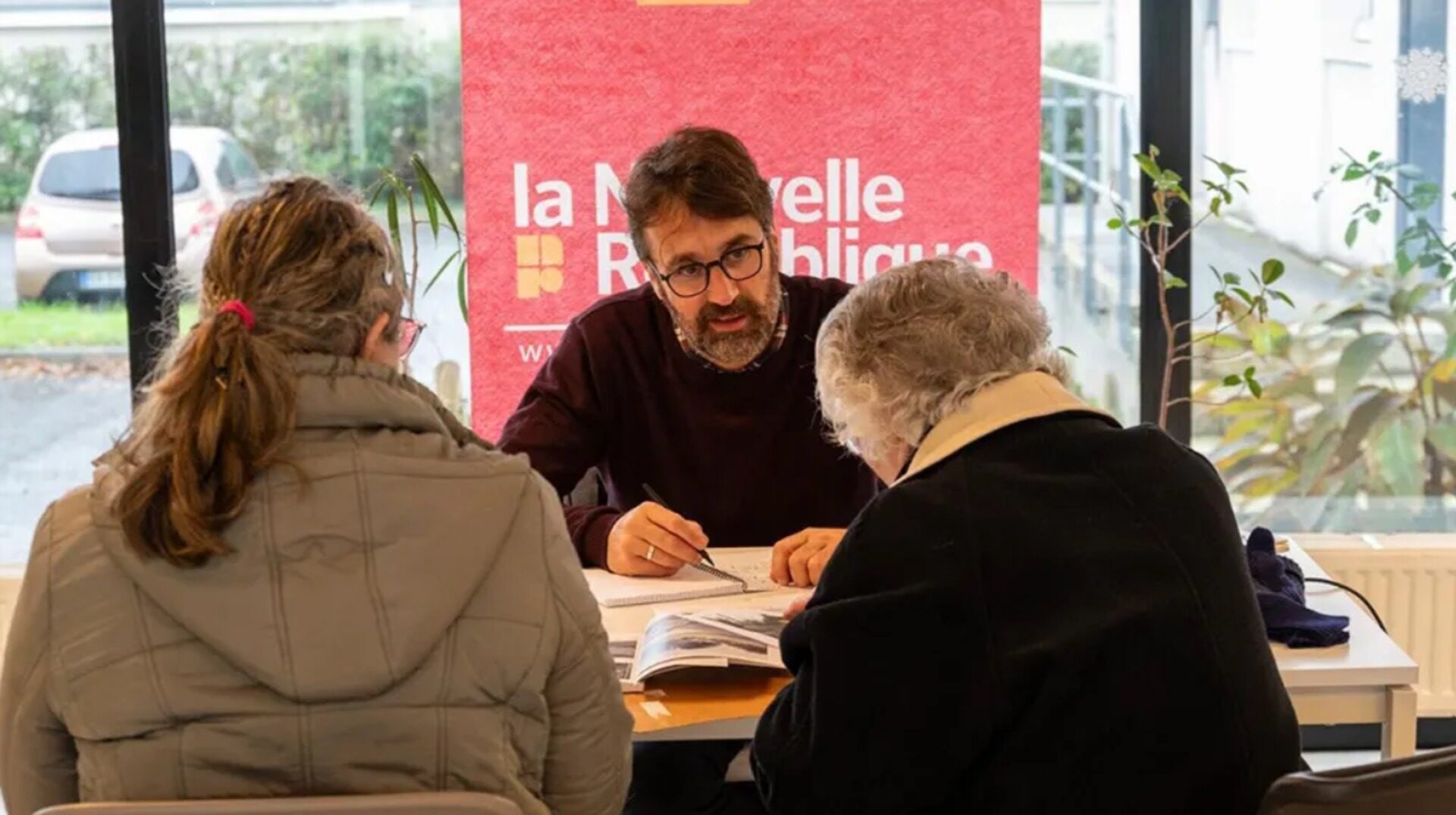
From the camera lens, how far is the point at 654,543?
2.74 m

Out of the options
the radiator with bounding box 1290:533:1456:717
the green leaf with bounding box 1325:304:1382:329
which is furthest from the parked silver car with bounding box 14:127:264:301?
the radiator with bounding box 1290:533:1456:717

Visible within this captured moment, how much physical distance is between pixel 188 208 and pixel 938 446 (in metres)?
2.64

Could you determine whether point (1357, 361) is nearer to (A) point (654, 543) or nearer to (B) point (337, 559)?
(A) point (654, 543)

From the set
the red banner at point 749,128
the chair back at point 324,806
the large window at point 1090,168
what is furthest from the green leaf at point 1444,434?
the chair back at point 324,806

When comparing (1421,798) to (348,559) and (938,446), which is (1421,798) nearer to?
(938,446)

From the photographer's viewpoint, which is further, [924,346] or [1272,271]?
[1272,271]

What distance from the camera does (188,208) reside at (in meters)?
4.09

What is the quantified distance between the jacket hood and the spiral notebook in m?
0.85

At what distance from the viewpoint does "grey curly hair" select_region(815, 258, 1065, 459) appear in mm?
2004

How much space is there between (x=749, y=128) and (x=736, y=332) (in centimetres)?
90

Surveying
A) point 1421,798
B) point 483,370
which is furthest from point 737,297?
point 1421,798

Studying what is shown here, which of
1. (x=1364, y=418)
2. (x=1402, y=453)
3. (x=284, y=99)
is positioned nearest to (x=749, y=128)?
(x=284, y=99)

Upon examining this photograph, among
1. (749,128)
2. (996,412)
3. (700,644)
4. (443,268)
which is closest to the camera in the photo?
(996,412)

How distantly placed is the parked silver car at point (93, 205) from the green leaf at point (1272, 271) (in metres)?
2.23
